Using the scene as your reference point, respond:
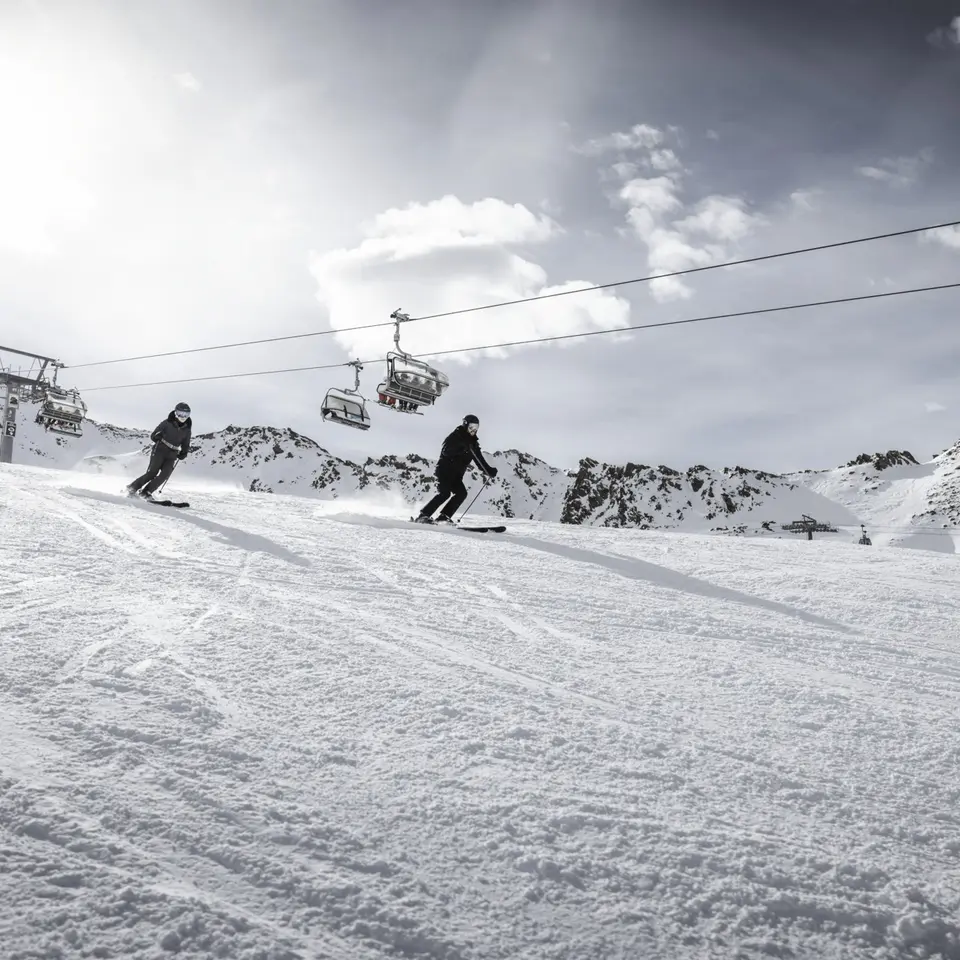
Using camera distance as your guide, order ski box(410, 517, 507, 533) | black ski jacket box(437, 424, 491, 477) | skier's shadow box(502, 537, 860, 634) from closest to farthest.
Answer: skier's shadow box(502, 537, 860, 634)
ski box(410, 517, 507, 533)
black ski jacket box(437, 424, 491, 477)

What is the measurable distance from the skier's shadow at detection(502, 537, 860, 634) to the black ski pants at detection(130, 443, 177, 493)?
6.31 metres

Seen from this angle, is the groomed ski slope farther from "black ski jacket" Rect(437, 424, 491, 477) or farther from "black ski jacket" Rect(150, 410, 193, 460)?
"black ski jacket" Rect(150, 410, 193, 460)

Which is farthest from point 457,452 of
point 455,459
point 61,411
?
point 61,411

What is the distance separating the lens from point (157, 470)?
1161 centimetres

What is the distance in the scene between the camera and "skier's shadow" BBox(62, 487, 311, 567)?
23.5 ft

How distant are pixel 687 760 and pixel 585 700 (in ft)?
2.28

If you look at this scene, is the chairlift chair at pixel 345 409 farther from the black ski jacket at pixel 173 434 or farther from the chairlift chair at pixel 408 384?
the black ski jacket at pixel 173 434

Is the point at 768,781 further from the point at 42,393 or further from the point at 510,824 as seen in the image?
the point at 42,393

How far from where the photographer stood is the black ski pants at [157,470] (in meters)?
11.5

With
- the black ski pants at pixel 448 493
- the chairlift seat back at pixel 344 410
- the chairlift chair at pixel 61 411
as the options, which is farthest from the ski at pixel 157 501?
the chairlift chair at pixel 61 411

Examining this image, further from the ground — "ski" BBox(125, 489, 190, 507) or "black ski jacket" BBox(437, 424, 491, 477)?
"black ski jacket" BBox(437, 424, 491, 477)

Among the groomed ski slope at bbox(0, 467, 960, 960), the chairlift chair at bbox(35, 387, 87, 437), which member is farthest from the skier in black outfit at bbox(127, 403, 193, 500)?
the chairlift chair at bbox(35, 387, 87, 437)

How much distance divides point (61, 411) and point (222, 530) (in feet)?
93.8

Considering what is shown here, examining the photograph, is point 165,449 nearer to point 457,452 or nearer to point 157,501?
point 157,501
